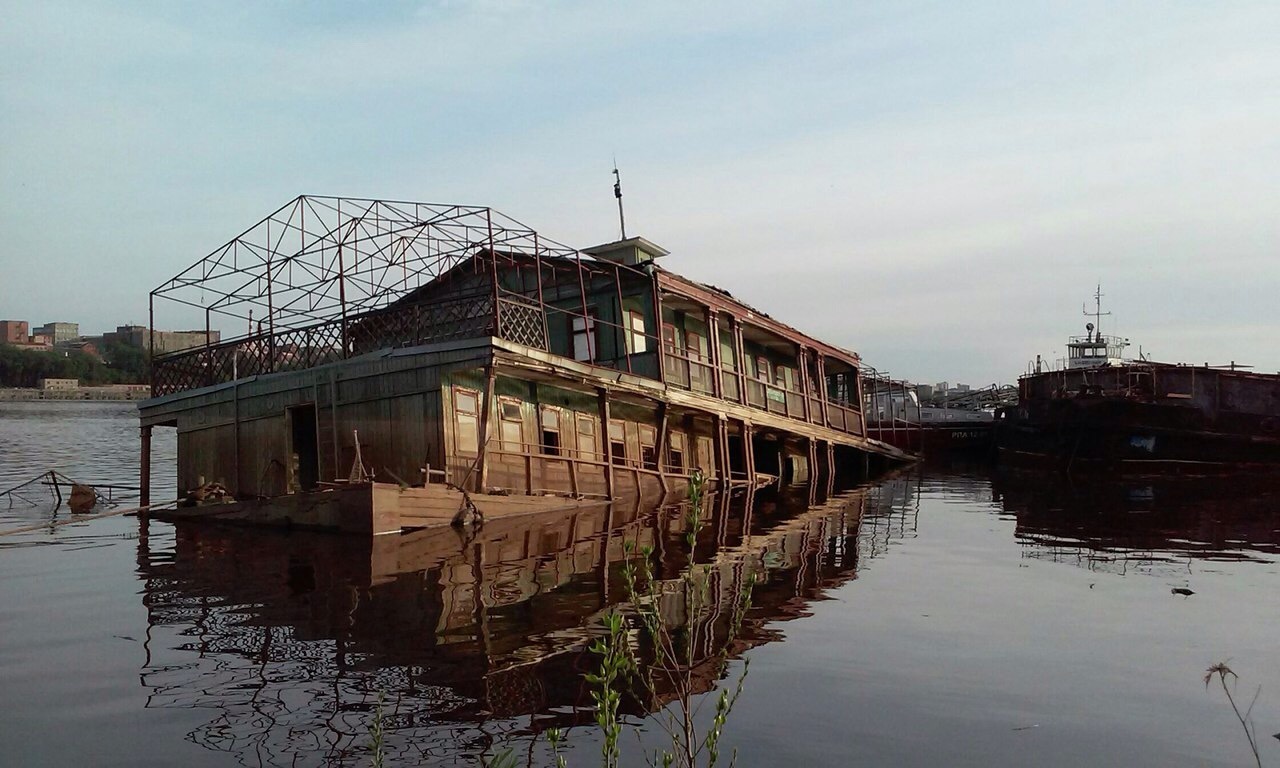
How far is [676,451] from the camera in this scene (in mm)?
27453

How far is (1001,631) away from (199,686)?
7.71m

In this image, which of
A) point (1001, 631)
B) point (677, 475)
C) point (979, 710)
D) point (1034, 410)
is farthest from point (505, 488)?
point (1034, 410)

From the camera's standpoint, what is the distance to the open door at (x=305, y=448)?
68.2ft

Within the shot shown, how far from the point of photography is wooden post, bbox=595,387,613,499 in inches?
867

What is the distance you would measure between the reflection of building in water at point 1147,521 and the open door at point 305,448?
14.4 m

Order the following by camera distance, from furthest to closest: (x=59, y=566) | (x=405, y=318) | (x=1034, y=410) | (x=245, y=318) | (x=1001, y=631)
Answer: (x=1034, y=410)
(x=405, y=318)
(x=245, y=318)
(x=59, y=566)
(x=1001, y=631)

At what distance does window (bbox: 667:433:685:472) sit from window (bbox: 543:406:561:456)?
5.45 m

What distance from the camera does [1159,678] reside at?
27.7 feet

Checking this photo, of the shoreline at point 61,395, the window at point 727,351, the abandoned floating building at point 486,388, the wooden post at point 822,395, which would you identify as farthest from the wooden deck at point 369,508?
the shoreline at point 61,395

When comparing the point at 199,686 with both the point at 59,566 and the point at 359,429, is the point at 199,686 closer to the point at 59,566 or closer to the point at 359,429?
the point at 59,566

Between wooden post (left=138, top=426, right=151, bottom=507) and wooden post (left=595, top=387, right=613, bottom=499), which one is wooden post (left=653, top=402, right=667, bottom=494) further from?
wooden post (left=138, top=426, right=151, bottom=507)

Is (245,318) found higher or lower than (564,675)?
higher

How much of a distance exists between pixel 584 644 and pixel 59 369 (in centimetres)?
14484

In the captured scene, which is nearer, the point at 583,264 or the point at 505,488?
the point at 505,488
